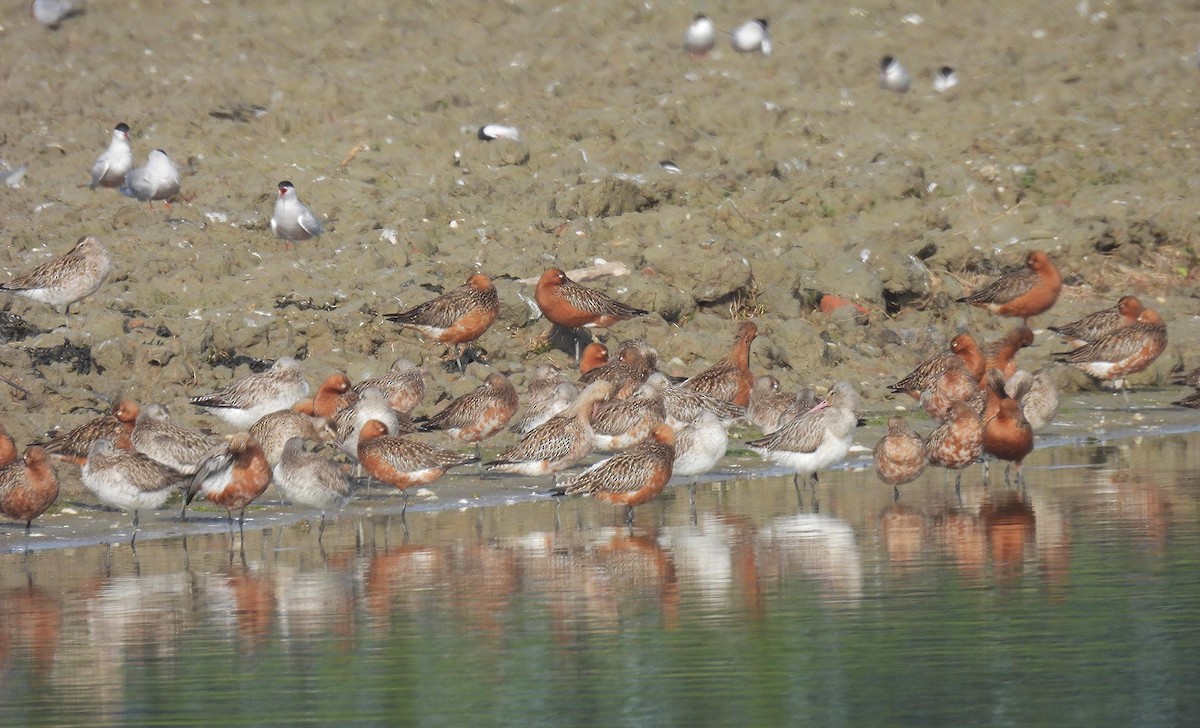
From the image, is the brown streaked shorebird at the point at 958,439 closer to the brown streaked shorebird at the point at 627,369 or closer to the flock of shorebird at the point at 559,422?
the flock of shorebird at the point at 559,422

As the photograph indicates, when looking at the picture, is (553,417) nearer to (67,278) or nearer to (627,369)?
(627,369)

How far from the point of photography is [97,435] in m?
17.2

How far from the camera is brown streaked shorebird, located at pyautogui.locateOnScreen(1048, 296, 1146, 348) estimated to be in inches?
918

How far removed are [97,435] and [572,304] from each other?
21.4 feet

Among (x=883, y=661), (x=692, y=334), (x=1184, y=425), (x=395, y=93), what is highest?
(x=395, y=93)

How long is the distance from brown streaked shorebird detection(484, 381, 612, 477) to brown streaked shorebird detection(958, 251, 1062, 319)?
8.98m

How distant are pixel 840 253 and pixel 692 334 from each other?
3.37 metres

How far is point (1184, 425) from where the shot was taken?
69.8ft

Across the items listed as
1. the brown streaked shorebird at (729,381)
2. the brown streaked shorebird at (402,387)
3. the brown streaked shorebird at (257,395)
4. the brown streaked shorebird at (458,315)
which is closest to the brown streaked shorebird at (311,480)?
the brown streaked shorebird at (257,395)

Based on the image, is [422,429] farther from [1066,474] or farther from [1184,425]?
[1184,425]

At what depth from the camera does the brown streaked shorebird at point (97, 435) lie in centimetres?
1695

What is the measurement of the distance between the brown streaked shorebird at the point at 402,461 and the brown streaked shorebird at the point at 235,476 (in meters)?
1.12

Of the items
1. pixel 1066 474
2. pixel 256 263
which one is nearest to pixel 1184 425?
pixel 1066 474

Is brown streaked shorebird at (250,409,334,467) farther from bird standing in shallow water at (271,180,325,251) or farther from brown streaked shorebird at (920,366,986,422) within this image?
bird standing in shallow water at (271,180,325,251)
